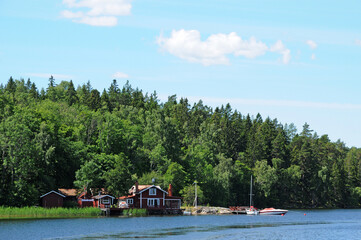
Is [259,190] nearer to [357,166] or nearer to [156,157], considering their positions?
[156,157]

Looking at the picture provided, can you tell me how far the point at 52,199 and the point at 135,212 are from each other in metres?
15.2

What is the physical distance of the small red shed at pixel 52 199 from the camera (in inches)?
3477

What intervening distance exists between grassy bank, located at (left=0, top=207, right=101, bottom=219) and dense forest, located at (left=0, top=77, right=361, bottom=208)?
4.78 metres

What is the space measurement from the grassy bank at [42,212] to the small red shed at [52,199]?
758 centimetres

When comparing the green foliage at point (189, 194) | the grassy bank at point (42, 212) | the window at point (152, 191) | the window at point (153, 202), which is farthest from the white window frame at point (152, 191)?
the grassy bank at point (42, 212)

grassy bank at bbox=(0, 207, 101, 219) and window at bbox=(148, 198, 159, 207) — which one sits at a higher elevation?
window at bbox=(148, 198, 159, 207)

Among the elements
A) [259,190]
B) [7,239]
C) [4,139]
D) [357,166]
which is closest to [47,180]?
[4,139]

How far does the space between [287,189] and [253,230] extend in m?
85.4

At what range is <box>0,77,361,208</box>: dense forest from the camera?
8919 centimetres

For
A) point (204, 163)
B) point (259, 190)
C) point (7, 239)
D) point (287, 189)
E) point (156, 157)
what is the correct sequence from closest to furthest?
point (7, 239)
point (156, 157)
point (204, 163)
point (259, 190)
point (287, 189)

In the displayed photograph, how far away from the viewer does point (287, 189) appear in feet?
492

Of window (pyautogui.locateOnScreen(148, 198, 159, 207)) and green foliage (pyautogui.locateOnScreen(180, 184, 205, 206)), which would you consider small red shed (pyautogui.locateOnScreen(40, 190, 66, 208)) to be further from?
green foliage (pyautogui.locateOnScreen(180, 184, 205, 206))

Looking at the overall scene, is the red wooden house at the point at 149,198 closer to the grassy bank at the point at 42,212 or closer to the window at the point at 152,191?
the window at the point at 152,191

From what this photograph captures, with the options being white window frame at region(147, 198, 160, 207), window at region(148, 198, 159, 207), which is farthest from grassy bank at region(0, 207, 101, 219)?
window at region(148, 198, 159, 207)
